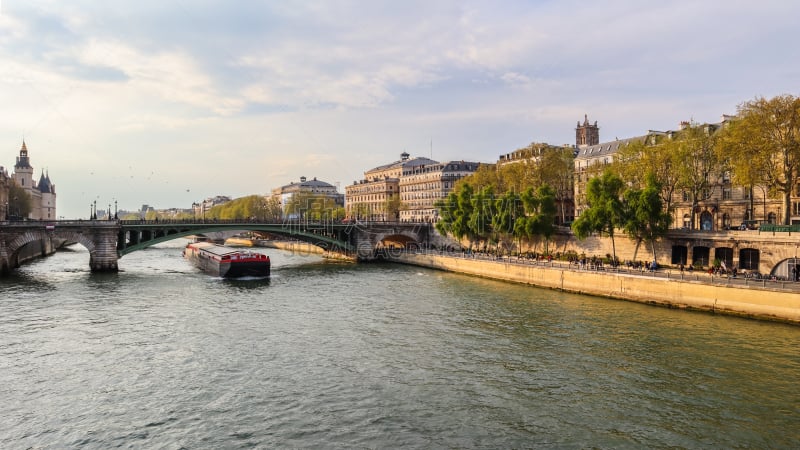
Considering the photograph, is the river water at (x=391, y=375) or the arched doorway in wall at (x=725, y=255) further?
the arched doorway in wall at (x=725, y=255)

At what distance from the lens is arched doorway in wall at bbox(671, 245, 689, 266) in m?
54.0

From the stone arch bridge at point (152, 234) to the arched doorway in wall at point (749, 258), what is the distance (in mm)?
49785

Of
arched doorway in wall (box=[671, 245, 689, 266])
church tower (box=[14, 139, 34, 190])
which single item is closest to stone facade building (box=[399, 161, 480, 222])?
arched doorway in wall (box=[671, 245, 689, 266])

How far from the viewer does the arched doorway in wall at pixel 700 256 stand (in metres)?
52.0

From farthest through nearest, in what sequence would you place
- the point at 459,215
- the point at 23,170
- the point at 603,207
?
the point at 23,170, the point at 459,215, the point at 603,207

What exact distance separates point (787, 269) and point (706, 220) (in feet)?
83.5

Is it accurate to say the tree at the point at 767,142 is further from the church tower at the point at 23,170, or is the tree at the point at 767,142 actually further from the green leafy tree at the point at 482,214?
the church tower at the point at 23,170

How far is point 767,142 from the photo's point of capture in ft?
160

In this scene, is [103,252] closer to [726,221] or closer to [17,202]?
[17,202]

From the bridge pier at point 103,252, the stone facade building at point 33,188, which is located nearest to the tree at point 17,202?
the stone facade building at point 33,188

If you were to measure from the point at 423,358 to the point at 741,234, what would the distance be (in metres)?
33.6

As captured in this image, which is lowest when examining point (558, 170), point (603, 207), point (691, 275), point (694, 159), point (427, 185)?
point (691, 275)

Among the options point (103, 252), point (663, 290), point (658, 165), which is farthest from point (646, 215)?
point (103, 252)

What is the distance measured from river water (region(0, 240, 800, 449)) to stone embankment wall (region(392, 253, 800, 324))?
1141 millimetres
